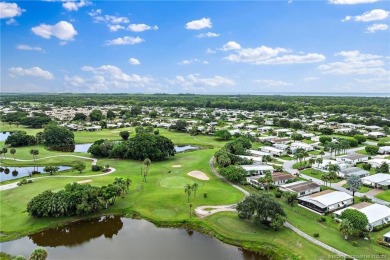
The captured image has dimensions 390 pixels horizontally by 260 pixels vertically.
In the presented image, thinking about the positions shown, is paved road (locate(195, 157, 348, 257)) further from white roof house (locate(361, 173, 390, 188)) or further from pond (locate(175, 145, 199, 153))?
pond (locate(175, 145, 199, 153))

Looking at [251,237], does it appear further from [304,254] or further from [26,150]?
[26,150]

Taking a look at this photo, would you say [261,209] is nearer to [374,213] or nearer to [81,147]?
[374,213]

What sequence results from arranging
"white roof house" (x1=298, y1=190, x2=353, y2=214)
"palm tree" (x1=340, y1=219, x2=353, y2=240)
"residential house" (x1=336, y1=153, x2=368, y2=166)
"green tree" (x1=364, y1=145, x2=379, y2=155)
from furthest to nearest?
"green tree" (x1=364, y1=145, x2=379, y2=155) < "residential house" (x1=336, y1=153, x2=368, y2=166) < "white roof house" (x1=298, y1=190, x2=353, y2=214) < "palm tree" (x1=340, y1=219, x2=353, y2=240)

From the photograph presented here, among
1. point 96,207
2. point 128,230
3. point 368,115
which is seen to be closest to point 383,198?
point 128,230

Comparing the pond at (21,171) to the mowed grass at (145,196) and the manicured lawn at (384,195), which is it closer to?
the mowed grass at (145,196)

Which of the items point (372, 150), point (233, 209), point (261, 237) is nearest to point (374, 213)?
point (261, 237)

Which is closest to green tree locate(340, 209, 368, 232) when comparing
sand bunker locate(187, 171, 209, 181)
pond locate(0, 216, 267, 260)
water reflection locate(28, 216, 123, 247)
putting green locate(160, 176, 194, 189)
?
pond locate(0, 216, 267, 260)
